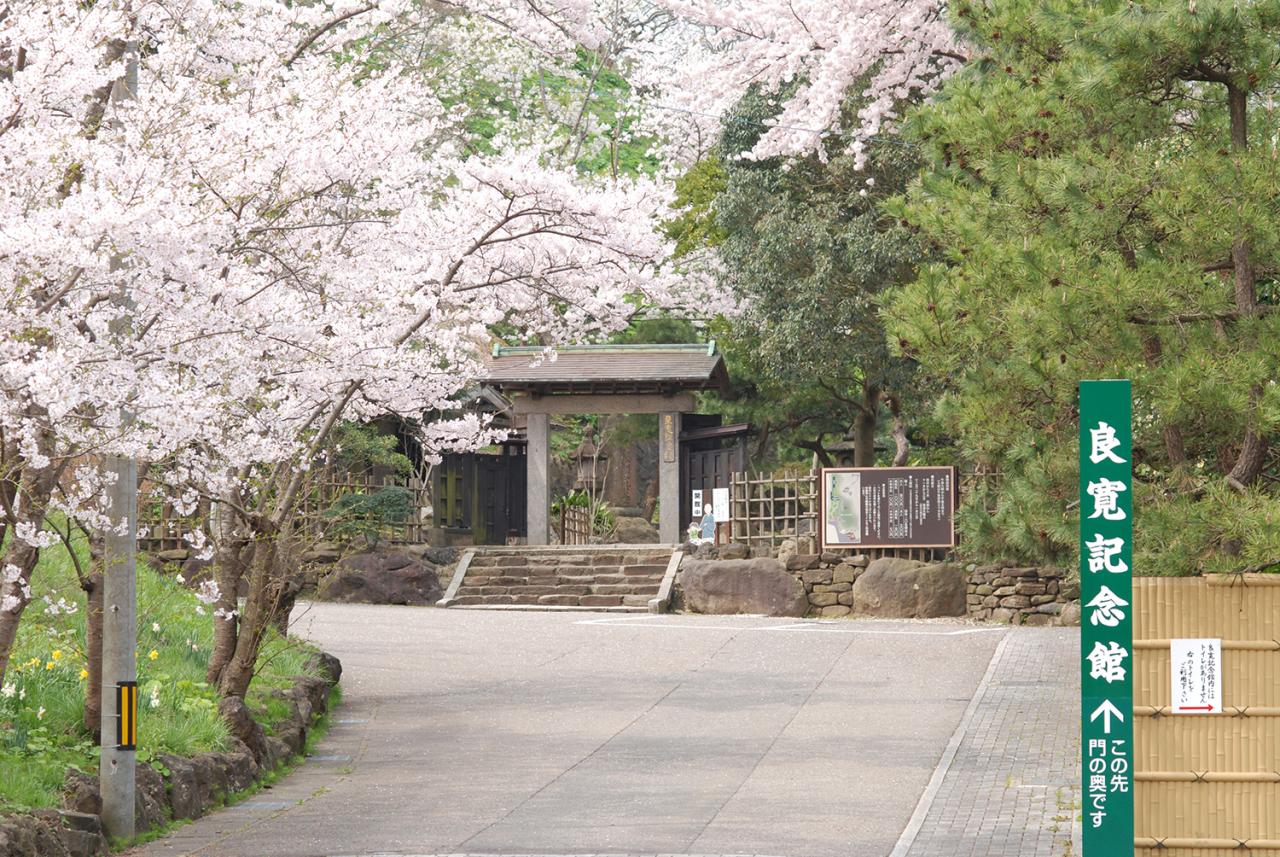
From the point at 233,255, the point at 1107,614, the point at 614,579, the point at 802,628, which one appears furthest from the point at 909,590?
the point at 1107,614

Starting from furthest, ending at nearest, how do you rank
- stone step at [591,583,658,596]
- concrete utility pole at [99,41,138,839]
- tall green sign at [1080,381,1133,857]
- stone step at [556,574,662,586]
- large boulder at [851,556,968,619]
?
stone step at [556,574,662,586] → stone step at [591,583,658,596] → large boulder at [851,556,968,619] → concrete utility pole at [99,41,138,839] → tall green sign at [1080,381,1133,857]

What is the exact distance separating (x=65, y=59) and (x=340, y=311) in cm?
363

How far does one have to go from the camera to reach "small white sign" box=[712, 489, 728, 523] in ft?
78.9

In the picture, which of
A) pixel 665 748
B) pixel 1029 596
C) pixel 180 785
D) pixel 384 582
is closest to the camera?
pixel 180 785

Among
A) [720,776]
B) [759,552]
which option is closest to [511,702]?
[720,776]

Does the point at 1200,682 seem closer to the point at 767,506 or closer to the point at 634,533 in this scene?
the point at 767,506

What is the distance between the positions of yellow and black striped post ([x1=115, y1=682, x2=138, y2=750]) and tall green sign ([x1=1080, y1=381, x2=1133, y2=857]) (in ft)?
18.2

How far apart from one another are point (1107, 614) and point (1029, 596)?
13.6 meters

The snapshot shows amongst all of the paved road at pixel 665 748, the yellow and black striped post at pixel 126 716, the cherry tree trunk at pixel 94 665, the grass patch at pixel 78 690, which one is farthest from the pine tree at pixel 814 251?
the yellow and black striped post at pixel 126 716

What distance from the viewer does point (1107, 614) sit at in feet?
21.4

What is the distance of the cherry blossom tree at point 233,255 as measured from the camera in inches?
271

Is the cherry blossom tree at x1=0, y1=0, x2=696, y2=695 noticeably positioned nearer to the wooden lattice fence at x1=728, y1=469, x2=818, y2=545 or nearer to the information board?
the information board

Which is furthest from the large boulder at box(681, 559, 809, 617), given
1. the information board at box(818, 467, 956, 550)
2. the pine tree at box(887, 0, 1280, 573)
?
the pine tree at box(887, 0, 1280, 573)

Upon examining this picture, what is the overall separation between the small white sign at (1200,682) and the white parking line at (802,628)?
1085 centimetres
